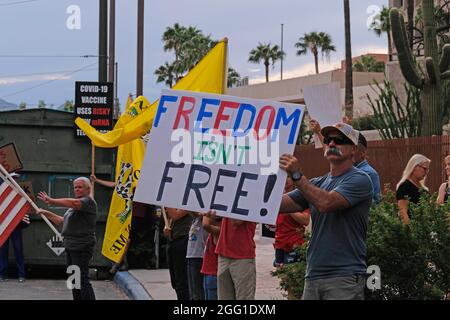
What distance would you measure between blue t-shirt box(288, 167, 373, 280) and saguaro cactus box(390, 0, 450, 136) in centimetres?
1296

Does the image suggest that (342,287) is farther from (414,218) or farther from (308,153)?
(308,153)

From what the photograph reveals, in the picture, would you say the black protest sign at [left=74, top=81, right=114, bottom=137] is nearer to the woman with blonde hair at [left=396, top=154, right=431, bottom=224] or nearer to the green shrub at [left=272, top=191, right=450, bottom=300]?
the woman with blonde hair at [left=396, top=154, right=431, bottom=224]

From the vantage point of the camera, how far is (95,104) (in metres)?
18.5

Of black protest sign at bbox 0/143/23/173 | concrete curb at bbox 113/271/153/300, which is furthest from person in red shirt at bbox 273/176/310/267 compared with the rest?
black protest sign at bbox 0/143/23/173

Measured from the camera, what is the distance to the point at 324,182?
6.53 m

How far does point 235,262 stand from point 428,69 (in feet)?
38.8

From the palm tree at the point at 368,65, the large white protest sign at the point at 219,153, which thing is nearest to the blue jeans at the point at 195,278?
the large white protest sign at the point at 219,153

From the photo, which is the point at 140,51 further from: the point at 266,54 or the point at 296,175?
the point at 266,54

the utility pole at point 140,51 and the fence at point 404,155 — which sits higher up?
the utility pole at point 140,51

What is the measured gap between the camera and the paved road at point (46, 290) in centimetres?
1409

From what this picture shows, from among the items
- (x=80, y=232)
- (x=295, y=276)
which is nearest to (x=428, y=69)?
(x=80, y=232)

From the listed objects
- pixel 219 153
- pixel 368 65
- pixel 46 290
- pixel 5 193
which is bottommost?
pixel 46 290

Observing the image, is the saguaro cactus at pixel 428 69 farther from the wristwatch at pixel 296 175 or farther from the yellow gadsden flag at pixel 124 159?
the wristwatch at pixel 296 175

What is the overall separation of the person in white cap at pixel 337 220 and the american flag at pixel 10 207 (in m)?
7.73
